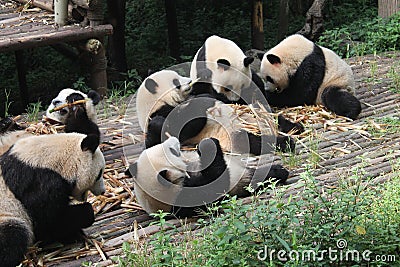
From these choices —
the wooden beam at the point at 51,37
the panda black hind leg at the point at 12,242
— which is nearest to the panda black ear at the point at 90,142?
the panda black hind leg at the point at 12,242

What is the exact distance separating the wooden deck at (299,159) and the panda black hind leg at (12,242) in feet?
0.62

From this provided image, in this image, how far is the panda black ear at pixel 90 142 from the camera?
427 centimetres

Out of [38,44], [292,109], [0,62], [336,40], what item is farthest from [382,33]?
[0,62]

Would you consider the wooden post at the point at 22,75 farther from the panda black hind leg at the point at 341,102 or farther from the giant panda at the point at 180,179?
the giant panda at the point at 180,179

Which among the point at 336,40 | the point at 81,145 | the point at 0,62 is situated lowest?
the point at 0,62

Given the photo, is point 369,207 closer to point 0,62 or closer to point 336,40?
point 336,40

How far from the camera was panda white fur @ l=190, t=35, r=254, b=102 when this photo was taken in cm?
664

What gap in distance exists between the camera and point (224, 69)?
261 inches

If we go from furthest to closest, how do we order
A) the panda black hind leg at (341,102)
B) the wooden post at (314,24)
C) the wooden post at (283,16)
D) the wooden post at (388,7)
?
the wooden post at (283,16) < the wooden post at (388,7) < the wooden post at (314,24) < the panda black hind leg at (341,102)

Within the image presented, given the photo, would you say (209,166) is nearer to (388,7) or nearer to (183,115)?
(183,115)

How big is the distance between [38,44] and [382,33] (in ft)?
15.4

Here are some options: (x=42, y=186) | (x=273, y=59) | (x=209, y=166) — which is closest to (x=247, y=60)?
(x=273, y=59)

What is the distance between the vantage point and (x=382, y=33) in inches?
365

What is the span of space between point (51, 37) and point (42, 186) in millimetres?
4458
